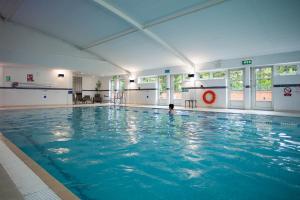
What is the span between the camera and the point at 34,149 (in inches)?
147

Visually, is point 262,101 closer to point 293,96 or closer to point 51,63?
point 293,96

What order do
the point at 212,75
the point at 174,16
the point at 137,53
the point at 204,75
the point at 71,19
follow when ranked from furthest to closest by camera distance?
the point at 137,53, the point at 204,75, the point at 212,75, the point at 71,19, the point at 174,16

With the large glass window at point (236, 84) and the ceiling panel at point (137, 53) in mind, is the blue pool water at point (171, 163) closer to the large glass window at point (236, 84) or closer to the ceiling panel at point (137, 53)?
the large glass window at point (236, 84)

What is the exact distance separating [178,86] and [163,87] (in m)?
1.45

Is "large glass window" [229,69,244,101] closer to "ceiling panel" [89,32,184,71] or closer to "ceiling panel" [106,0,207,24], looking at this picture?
"ceiling panel" [89,32,184,71]

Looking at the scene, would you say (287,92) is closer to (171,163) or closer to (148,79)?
(171,163)

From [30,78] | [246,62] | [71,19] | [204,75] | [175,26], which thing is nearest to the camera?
[175,26]

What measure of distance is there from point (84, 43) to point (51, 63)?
257 cm

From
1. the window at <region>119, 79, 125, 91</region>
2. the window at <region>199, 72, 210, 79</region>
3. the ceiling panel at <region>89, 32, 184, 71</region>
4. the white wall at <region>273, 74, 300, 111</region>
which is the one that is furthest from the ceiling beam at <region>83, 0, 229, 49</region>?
the window at <region>119, 79, 125, 91</region>

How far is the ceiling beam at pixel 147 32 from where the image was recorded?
A: 339 inches

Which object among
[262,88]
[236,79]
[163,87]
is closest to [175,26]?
[236,79]

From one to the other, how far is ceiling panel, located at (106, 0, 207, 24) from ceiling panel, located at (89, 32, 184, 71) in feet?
5.87

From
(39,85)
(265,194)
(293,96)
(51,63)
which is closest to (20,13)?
(51,63)

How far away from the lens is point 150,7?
8.49 m
